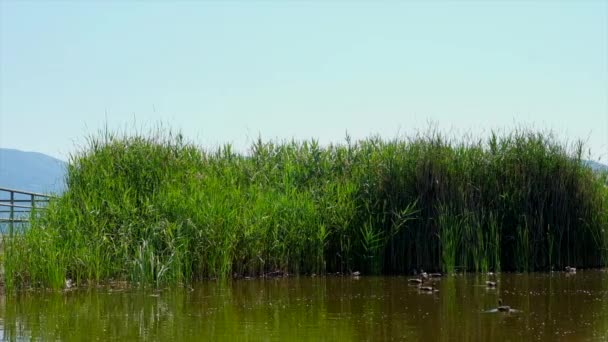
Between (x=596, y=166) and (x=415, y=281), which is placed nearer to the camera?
(x=415, y=281)

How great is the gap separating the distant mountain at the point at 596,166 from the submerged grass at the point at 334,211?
32cm

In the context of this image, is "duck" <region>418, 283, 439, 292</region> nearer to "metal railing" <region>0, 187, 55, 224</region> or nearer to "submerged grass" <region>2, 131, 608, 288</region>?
"submerged grass" <region>2, 131, 608, 288</region>

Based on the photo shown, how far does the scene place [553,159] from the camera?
19047mm

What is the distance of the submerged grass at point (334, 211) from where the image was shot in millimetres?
16547

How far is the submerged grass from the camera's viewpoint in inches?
651

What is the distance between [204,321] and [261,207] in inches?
236

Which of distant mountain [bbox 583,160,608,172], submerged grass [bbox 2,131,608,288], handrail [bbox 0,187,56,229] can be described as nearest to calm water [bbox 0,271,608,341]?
submerged grass [bbox 2,131,608,288]

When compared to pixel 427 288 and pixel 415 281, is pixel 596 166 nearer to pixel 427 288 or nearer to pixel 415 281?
pixel 415 281

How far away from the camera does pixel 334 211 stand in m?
18.3

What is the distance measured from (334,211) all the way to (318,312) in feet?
18.4

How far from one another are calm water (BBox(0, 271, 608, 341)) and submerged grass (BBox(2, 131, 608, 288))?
1025mm

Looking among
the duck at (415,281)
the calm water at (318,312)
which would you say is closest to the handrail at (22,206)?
the calm water at (318,312)

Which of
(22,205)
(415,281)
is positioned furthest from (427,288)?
(22,205)

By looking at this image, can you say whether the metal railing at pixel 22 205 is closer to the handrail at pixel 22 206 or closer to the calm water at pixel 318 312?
the handrail at pixel 22 206
